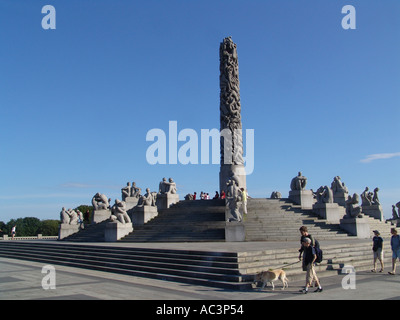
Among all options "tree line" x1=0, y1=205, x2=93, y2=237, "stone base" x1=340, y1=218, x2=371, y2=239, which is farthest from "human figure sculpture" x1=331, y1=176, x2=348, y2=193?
"tree line" x1=0, y1=205, x2=93, y2=237

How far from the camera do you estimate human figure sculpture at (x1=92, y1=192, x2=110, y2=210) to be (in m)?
28.4

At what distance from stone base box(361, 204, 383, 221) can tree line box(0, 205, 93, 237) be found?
153ft

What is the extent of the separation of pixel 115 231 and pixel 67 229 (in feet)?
23.4

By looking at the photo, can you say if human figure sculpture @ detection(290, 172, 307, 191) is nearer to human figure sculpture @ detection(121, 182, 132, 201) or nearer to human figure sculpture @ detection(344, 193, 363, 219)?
human figure sculpture @ detection(344, 193, 363, 219)

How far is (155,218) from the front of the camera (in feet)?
81.6

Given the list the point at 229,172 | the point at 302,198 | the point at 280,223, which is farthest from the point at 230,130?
the point at 280,223

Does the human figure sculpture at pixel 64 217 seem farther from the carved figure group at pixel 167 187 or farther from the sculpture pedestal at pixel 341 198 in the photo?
the sculpture pedestal at pixel 341 198

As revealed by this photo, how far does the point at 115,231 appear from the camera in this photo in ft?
72.8

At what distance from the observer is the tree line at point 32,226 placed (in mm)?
66875
